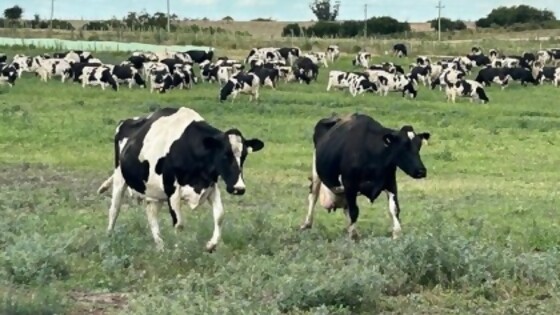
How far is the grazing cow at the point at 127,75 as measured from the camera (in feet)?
134

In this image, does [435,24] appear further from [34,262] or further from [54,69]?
[34,262]

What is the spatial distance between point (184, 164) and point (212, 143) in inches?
13.8

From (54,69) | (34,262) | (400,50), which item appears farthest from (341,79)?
(34,262)

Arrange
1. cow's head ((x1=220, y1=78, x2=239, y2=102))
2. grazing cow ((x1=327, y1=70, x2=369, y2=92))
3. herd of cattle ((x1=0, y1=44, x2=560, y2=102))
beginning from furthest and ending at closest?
1. grazing cow ((x1=327, y1=70, x2=369, y2=92))
2. herd of cattle ((x1=0, y1=44, x2=560, y2=102))
3. cow's head ((x1=220, y1=78, x2=239, y2=102))

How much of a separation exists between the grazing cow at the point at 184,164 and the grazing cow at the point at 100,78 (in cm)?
2834

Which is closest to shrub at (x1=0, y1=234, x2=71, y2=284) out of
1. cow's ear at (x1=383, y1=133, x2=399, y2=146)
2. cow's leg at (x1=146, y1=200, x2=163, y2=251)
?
cow's leg at (x1=146, y1=200, x2=163, y2=251)

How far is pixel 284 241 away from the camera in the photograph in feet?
40.1

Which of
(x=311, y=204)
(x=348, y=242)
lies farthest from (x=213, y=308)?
(x=311, y=204)

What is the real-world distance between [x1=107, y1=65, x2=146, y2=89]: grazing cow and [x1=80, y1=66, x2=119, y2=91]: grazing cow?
383 millimetres

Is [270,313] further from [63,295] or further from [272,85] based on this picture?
[272,85]

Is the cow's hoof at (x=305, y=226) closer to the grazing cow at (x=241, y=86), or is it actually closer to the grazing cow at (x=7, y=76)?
the grazing cow at (x=241, y=86)

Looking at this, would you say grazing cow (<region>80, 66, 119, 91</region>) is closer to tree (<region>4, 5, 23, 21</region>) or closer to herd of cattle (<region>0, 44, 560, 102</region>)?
herd of cattle (<region>0, 44, 560, 102</region>)

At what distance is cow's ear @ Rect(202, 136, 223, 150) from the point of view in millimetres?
11234

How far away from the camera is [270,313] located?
26.2 feet
